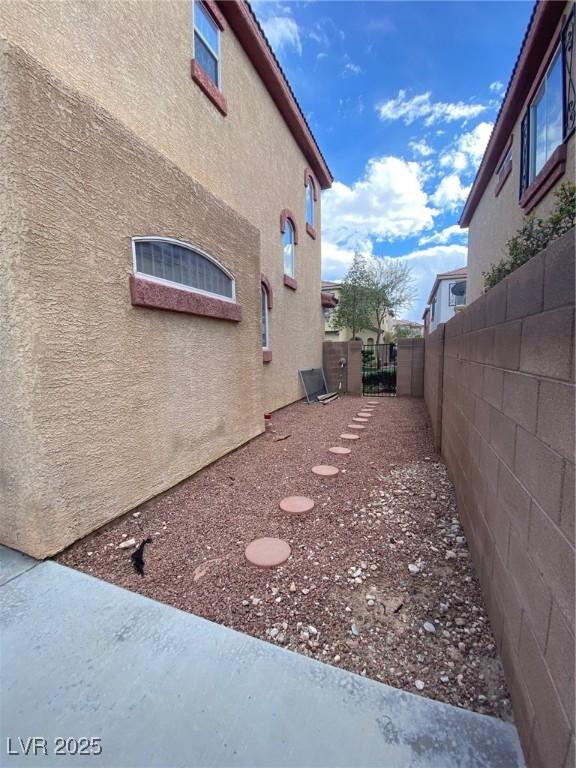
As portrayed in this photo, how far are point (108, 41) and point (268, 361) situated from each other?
5368 millimetres

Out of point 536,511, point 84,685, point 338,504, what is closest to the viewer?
point 536,511

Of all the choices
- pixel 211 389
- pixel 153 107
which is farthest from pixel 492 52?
pixel 211 389

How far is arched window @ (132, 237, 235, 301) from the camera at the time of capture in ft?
10.8

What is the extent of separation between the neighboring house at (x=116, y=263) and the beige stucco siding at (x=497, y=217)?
4.66 metres

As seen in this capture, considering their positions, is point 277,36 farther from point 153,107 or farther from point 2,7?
point 2,7

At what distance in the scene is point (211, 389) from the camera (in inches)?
170

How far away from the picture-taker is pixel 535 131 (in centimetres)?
597

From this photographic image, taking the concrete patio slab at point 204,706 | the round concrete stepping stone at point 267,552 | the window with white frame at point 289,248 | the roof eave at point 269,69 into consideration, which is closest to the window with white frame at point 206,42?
the roof eave at point 269,69

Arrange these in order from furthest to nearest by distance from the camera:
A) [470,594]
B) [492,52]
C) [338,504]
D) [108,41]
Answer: [492,52]
[108,41]
[338,504]
[470,594]

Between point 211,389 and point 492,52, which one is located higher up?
point 492,52

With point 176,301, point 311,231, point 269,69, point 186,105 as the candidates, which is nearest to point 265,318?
point 186,105

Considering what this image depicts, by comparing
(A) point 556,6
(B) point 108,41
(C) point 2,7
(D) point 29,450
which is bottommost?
(D) point 29,450

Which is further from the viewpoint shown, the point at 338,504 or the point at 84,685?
the point at 338,504

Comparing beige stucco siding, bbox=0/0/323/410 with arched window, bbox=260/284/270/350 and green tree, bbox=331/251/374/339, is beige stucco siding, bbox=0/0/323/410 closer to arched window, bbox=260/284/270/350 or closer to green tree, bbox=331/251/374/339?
arched window, bbox=260/284/270/350
